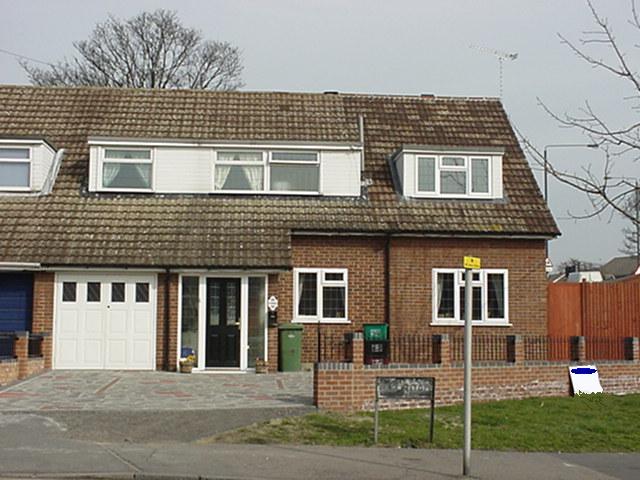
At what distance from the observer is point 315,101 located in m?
27.2

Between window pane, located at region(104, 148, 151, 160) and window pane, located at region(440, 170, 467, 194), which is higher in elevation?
window pane, located at region(104, 148, 151, 160)

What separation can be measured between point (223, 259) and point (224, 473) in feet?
35.7

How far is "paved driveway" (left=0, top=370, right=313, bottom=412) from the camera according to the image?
1588cm

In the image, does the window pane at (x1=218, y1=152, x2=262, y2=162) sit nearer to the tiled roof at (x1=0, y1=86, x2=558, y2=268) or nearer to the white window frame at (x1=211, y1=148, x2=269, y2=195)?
the white window frame at (x1=211, y1=148, x2=269, y2=195)

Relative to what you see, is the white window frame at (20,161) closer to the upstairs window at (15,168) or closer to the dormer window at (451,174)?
the upstairs window at (15,168)

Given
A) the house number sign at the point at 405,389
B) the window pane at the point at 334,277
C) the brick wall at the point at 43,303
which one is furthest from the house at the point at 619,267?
the house number sign at the point at 405,389

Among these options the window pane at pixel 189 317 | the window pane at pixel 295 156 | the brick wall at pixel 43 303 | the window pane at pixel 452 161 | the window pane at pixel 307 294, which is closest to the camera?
the brick wall at pixel 43 303

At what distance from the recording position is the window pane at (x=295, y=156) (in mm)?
23672

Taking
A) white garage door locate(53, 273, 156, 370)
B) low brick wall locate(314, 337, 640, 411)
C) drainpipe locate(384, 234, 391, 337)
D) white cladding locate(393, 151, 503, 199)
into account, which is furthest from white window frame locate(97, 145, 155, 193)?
low brick wall locate(314, 337, 640, 411)

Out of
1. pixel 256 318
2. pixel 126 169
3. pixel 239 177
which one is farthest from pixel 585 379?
pixel 126 169

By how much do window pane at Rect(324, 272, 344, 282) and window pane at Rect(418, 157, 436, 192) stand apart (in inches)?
129

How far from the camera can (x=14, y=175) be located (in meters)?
23.2

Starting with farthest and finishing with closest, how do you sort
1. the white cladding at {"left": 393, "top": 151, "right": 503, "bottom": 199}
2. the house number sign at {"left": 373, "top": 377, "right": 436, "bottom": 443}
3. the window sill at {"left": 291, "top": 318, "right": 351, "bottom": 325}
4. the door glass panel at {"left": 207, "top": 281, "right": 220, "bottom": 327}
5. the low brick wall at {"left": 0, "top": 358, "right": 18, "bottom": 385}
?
the white cladding at {"left": 393, "top": 151, "right": 503, "bottom": 199} < the window sill at {"left": 291, "top": 318, "right": 351, "bottom": 325} < the door glass panel at {"left": 207, "top": 281, "right": 220, "bottom": 327} < the low brick wall at {"left": 0, "top": 358, "right": 18, "bottom": 385} < the house number sign at {"left": 373, "top": 377, "right": 436, "bottom": 443}

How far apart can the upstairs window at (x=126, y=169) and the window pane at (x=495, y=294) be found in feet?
30.1
